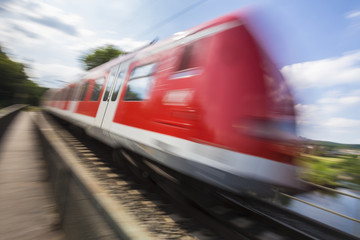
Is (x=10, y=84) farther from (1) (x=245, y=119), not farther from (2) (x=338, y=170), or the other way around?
(1) (x=245, y=119)

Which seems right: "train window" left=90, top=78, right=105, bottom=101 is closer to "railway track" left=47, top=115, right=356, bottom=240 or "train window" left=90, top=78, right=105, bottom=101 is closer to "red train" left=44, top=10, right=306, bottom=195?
"railway track" left=47, top=115, right=356, bottom=240

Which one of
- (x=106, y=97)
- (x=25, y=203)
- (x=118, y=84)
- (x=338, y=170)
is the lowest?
(x=25, y=203)

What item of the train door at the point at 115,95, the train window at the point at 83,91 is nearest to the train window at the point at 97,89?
the train window at the point at 83,91

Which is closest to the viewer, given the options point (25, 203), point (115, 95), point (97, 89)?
point (25, 203)

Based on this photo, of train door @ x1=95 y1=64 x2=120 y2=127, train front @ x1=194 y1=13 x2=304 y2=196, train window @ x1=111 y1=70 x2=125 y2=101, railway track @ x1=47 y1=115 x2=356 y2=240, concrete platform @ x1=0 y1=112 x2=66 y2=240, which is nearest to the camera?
train front @ x1=194 y1=13 x2=304 y2=196

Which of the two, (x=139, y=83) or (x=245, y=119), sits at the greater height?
(x=139, y=83)

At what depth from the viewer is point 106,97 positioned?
5.94 meters

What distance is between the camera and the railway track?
9.85 feet

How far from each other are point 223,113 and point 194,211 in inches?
58.6

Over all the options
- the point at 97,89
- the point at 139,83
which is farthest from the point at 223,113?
the point at 97,89

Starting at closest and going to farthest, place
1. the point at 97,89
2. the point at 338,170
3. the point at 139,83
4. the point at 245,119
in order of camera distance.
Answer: the point at 245,119 < the point at 139,83 < the point at 338,170 < the point at 97,89

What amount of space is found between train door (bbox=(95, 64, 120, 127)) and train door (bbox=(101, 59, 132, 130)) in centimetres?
17

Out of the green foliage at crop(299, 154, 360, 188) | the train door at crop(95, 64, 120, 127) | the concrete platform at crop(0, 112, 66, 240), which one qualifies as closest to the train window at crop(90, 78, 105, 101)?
the train door at crop(95, 64, 120, 127)

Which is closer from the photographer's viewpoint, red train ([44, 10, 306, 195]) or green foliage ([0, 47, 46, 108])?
red train ([44, 10, 306, 195])
